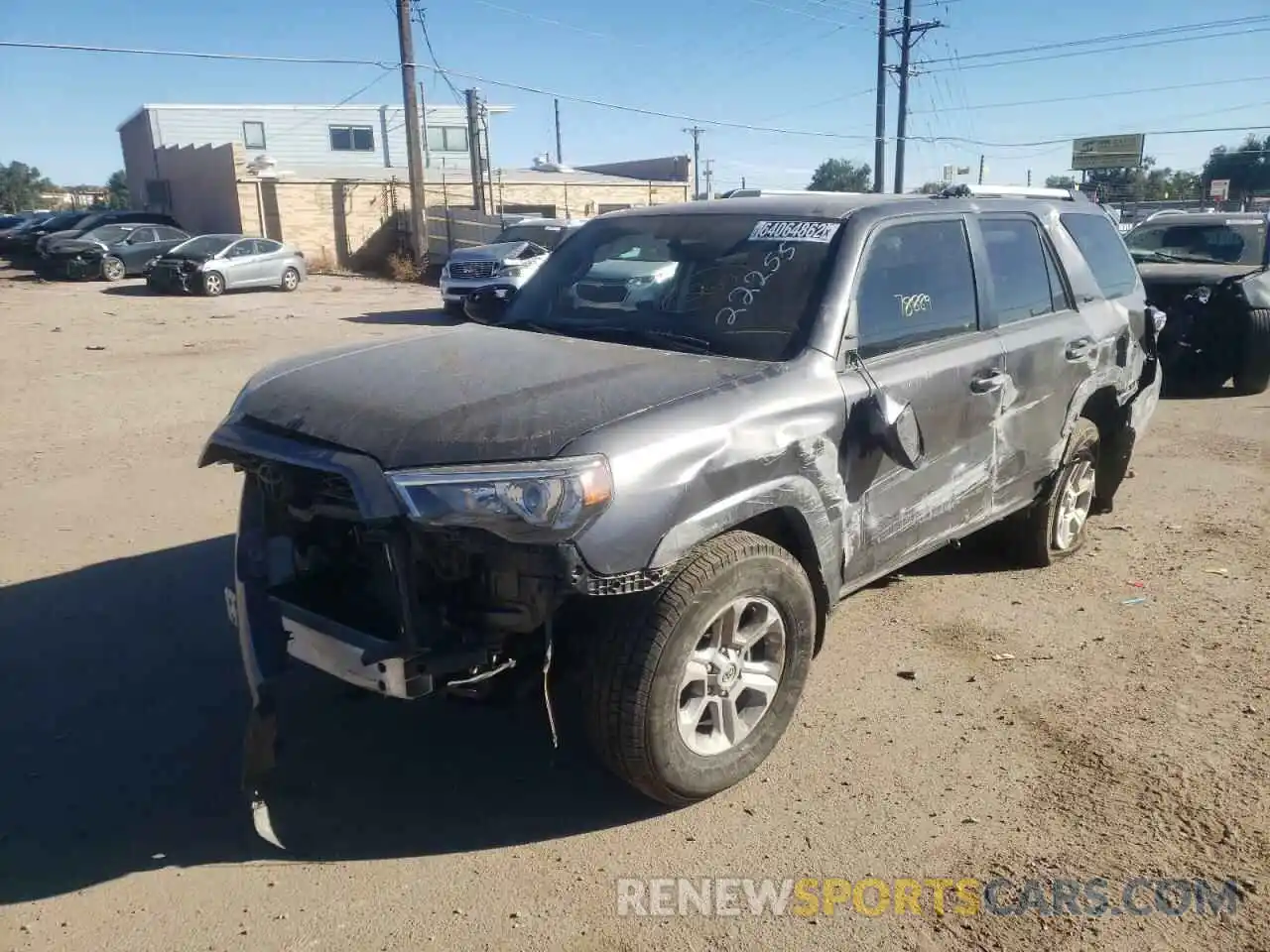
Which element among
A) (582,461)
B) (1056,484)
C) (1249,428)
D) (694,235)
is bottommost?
(1249,428)

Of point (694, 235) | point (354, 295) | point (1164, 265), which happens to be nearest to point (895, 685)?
point (694, 235)

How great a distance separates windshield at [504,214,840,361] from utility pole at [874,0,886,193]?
30694 mm

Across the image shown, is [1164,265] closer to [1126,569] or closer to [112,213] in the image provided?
[1126,569]

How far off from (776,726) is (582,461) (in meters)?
1.29

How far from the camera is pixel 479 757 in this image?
355 centimetres

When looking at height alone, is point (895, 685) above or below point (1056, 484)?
below

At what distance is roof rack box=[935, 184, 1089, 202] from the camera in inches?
189

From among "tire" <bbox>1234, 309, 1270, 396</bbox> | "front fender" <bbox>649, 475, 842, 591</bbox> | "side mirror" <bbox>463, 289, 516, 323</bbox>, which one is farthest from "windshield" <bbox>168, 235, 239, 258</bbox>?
"front fender" <bbox>649, 475, 842, 591</bbox>

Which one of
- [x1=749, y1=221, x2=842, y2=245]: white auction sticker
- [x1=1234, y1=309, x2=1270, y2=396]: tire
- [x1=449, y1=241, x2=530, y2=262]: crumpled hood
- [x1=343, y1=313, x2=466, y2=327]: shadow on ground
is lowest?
[x1=343, y1=313, x2=466, y2=327]: shadow on ground

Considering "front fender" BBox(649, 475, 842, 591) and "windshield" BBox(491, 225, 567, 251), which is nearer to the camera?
"front fender" BBox(649, 475, 842, 591)

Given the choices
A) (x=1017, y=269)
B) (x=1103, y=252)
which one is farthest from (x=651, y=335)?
(x=1103, y=252)

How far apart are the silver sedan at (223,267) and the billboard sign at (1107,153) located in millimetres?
43564

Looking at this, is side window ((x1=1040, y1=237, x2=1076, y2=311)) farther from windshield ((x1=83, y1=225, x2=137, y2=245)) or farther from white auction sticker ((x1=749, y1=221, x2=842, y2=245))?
windshield ((x1=83, y1=225, x2=137, y2=245))

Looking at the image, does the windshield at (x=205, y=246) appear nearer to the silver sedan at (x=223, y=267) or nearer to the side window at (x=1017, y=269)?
the silver sedan at (x=223, y=267)
